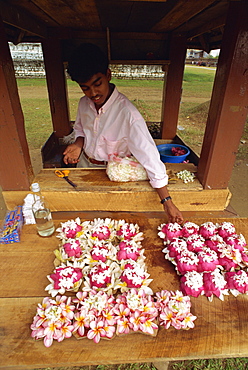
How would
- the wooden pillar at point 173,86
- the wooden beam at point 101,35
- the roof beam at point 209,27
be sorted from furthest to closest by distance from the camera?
the wooden pillar at point 173,86
the wooden beam at point 101,35
the roof beam at point 209,27

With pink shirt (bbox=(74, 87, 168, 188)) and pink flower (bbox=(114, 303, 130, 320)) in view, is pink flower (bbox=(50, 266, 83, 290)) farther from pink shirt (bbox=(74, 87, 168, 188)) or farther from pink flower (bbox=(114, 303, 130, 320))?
pink shirt (bbox=(74, 87, 168, 188))

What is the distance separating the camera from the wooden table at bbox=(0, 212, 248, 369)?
3.44 feet

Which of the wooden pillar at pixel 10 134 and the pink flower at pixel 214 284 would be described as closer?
the pink flower at pixel 214 284

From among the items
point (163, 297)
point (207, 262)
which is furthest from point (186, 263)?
point (163, 297)

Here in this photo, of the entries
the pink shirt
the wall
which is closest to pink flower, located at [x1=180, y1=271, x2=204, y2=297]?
the pink shirt

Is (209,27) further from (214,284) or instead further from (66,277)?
(66,277)

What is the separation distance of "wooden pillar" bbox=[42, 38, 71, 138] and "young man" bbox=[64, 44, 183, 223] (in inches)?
59.2

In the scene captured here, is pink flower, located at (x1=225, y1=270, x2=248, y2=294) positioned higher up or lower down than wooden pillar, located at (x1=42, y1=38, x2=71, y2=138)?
lower down

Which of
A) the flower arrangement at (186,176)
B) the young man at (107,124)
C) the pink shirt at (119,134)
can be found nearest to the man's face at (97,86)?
the young man at (107,124)

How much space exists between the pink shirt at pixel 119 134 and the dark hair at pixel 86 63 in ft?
1.10

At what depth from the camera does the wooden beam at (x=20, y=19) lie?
1.75 metres

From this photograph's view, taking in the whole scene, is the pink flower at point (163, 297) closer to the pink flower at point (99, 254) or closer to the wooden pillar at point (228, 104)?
the pink flower at point (99, 254)

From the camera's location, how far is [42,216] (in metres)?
1.81

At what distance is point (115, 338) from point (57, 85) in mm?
3529
